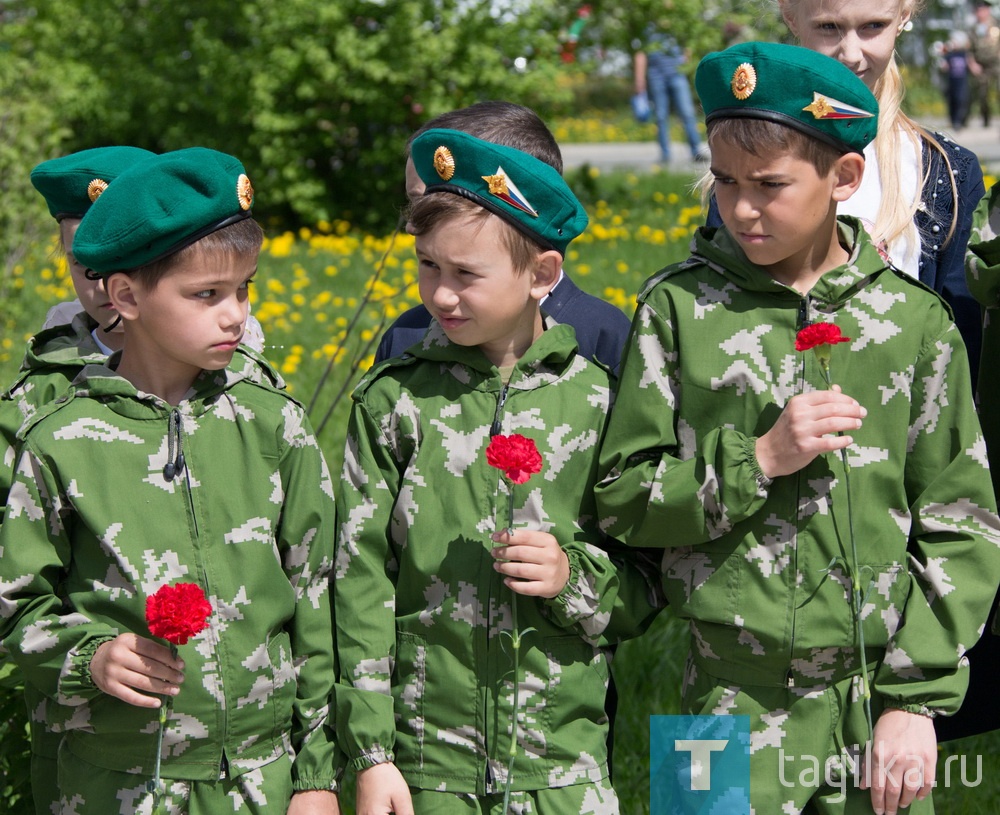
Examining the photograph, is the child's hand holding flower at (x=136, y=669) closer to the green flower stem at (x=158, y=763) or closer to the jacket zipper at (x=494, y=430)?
the green flower stem at (x=158, y=763)

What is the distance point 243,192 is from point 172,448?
1.66ft

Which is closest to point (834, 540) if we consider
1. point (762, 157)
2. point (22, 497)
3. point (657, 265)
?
point (762, 157)

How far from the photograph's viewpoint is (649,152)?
20812 mm

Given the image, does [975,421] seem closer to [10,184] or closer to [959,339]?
[959,339]

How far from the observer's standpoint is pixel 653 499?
2422 millimetres

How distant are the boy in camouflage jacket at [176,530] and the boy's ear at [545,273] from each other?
1.80 feet

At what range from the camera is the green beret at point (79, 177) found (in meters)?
2.86

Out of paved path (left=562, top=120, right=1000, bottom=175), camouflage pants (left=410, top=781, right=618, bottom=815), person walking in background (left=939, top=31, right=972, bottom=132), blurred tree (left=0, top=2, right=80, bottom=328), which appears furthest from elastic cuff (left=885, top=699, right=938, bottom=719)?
person walking in background (left=939, top=31, right=972, bottom=132)

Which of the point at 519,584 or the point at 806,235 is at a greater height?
the point at 806,235

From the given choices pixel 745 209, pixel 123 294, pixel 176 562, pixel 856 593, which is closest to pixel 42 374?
pixel 123 294

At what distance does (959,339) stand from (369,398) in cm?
113

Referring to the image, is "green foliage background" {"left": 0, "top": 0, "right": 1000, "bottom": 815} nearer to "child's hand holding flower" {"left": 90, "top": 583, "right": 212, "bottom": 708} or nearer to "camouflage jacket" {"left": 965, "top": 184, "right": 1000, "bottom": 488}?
"camouflage jacket" {"left": 965, "top": 184, "right": 1000, "bottom": 488}

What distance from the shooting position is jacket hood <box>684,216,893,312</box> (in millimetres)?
2434

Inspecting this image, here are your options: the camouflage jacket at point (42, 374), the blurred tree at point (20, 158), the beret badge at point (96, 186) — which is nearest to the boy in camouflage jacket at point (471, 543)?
the camouflage jacket at point (42, 374)
